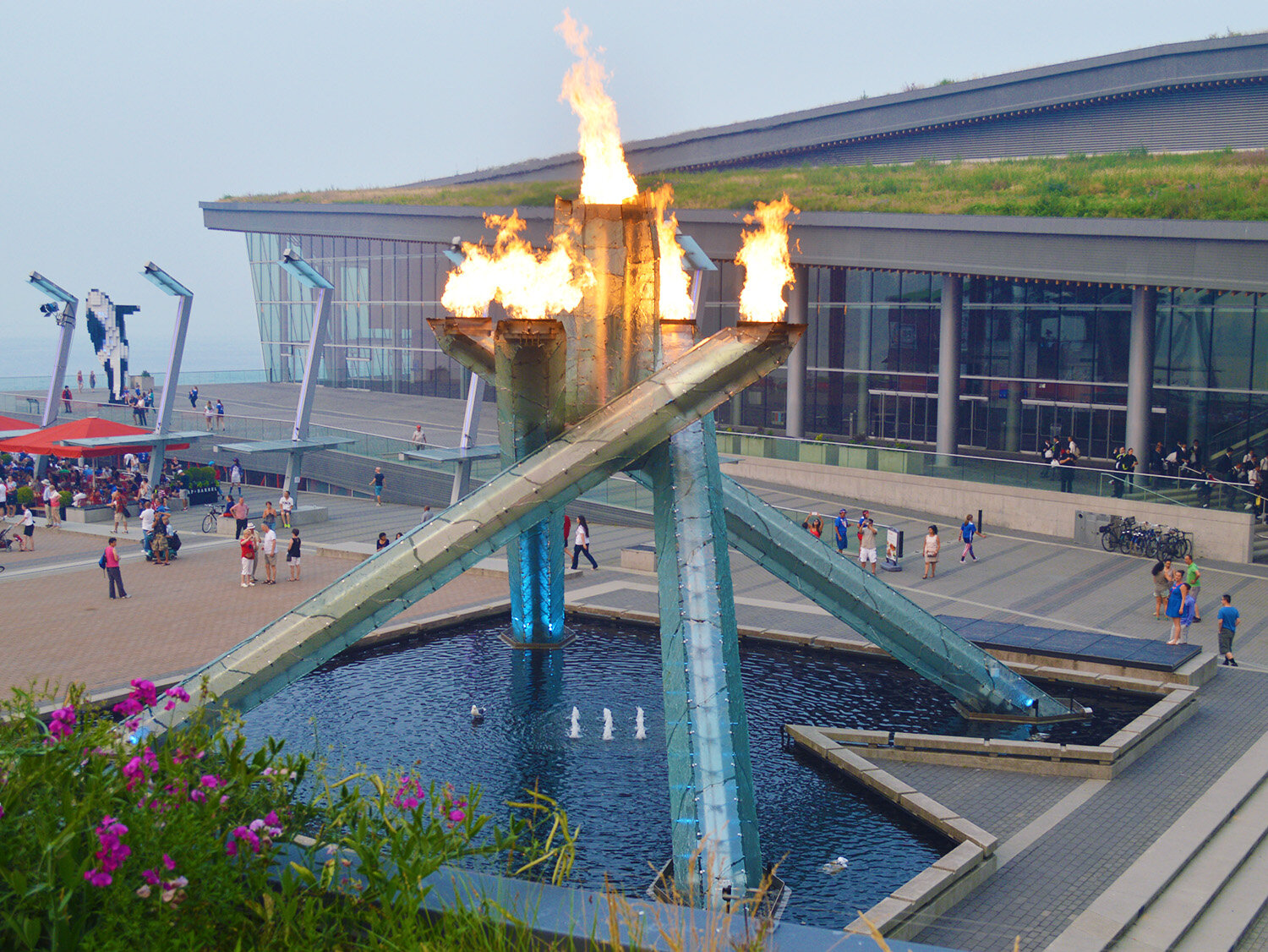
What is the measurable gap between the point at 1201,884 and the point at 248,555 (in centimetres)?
2006

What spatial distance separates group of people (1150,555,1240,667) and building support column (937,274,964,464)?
1390cm

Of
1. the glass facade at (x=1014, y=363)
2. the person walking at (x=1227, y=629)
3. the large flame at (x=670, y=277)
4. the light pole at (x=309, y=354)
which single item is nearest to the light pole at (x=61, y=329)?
the light pole at (x=309, y=354)

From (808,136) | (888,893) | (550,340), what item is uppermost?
(808,136)

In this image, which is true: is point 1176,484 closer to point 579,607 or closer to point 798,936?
point 579,607

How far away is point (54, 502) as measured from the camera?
36281 mm

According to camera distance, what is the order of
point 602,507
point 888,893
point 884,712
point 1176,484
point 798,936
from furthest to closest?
1. point 602,507
2. point 1176,484
3. point 884,712
4. point 888,893
5. point 798,936

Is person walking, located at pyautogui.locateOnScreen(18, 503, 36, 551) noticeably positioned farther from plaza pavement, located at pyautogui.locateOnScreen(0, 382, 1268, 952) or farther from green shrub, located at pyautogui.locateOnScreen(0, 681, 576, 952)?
green shrub, located at pyautogui.locateOnScreen(0, 681, 576, 952)

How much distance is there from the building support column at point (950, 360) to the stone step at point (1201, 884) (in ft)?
77.7

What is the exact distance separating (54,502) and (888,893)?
3096 cm

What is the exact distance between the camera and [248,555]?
26.6 metres

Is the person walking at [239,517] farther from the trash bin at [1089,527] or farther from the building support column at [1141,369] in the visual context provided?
the building support column at [1141,369]

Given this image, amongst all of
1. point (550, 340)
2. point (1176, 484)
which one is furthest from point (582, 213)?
point (1176, 484)

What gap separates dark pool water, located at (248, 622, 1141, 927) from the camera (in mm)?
13523

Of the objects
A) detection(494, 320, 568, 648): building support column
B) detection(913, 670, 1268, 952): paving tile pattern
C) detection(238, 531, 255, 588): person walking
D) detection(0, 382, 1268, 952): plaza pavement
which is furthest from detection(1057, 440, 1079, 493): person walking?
detection(238, 531, 255, 588): person walking
